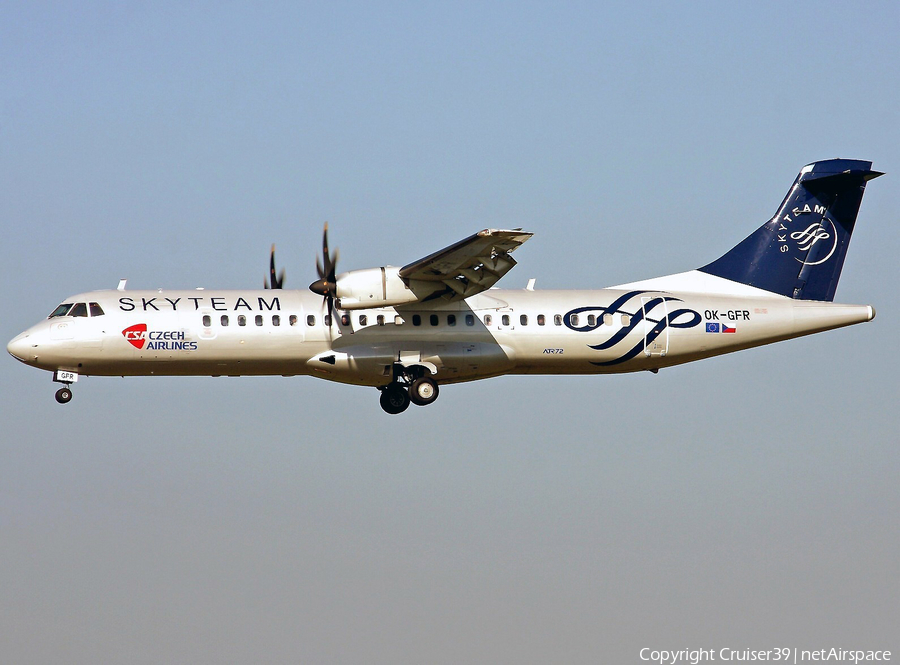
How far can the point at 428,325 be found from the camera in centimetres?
2683

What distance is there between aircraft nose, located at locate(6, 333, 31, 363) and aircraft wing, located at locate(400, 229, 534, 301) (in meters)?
8.47

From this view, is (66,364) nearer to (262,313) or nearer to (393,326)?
(262,313)

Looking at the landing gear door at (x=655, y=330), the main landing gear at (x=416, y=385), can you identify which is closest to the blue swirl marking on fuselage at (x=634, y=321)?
the landing gear door at (x=655, y=330)

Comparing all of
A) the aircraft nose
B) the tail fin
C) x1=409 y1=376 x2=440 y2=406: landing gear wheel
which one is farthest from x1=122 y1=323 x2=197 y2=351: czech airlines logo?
the tail fin

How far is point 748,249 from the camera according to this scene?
29547 mm

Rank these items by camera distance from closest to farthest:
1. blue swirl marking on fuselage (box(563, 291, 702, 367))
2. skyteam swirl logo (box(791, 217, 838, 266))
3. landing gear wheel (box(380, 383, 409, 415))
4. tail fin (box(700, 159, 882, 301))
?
blue swirl marking on fuselage (box(563, 291, 702, 367)), landing gear wheel (box(380, 383, 409, 415)), tail fin (box(700, 159, 882, 301)), skyteam swirl logo (box(791, 217, 838, 266))

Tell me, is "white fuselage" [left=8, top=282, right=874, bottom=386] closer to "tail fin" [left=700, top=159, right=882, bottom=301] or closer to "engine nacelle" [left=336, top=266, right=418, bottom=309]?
"tail fin" [left=700, top=159, right=882, bottom=301]

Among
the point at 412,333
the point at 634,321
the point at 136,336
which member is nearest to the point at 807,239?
the point at 634,321

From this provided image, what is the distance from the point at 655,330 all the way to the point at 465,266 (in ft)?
16.8

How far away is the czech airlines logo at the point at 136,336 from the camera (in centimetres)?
2598

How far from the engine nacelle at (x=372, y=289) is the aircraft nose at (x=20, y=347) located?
707 cm

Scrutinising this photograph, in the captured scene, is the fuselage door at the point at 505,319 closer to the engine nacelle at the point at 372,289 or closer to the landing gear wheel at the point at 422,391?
the landing gear wheel at the point at 422,391

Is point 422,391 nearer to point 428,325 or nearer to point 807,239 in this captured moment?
point 428,325

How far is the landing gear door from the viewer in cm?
2753
